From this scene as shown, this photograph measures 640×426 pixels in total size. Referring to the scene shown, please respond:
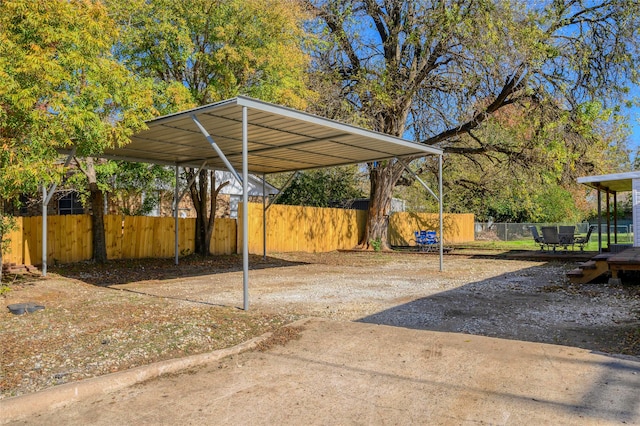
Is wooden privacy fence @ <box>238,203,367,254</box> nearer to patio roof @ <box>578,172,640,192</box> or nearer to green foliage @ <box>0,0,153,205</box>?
green foliage @ <box>0,0,153,205</box>

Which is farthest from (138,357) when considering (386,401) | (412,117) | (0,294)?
(412,117)

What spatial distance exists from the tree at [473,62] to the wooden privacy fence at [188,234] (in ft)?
16.0

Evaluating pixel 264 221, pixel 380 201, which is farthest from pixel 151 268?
pixel 380 201

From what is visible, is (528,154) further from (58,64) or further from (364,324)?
(58,64)

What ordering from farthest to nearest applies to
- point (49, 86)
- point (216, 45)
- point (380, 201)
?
point (380, 201) → point (216, 45) → point (49, 86)

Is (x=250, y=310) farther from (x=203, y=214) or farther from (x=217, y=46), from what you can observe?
(x=203, y=214)

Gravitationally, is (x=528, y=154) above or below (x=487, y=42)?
below

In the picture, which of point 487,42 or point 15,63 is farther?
point 487,42

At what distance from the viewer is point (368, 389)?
13.2ft

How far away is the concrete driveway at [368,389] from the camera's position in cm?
350

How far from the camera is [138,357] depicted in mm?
4832

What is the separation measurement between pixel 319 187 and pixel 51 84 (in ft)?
57.4

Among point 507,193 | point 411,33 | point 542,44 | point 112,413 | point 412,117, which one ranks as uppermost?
point 411,33

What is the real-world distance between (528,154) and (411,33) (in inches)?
239
